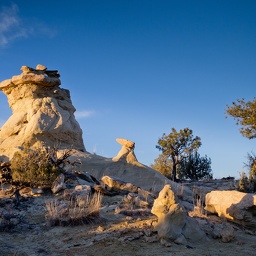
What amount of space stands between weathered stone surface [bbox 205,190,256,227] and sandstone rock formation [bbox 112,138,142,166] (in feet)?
31.5

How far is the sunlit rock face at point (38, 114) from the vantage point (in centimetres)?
1938

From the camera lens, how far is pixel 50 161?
12.2 m

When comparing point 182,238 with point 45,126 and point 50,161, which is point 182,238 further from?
point 45,126

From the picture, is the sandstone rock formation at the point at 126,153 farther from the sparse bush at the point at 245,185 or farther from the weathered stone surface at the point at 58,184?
the weathered stone surface at the point at 58,184

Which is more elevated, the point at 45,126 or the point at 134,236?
the point at 45,126

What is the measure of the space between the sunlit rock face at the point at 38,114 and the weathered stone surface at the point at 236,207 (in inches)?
471

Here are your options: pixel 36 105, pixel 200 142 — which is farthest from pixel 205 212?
pixel 200 142

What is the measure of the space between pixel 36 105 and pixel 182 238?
16.2 metres

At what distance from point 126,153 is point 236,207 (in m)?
10.8

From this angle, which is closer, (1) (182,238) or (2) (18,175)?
(1) (182,238)

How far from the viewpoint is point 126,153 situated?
1872 cm

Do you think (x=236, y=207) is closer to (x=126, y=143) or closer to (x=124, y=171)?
(x=124, y=171)

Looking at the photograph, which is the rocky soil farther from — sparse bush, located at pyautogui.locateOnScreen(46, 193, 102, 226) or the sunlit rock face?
the sunlit rock face

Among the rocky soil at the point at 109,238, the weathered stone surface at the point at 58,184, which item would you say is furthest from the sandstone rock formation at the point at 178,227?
the weathered stone surface at the point at 58,184
